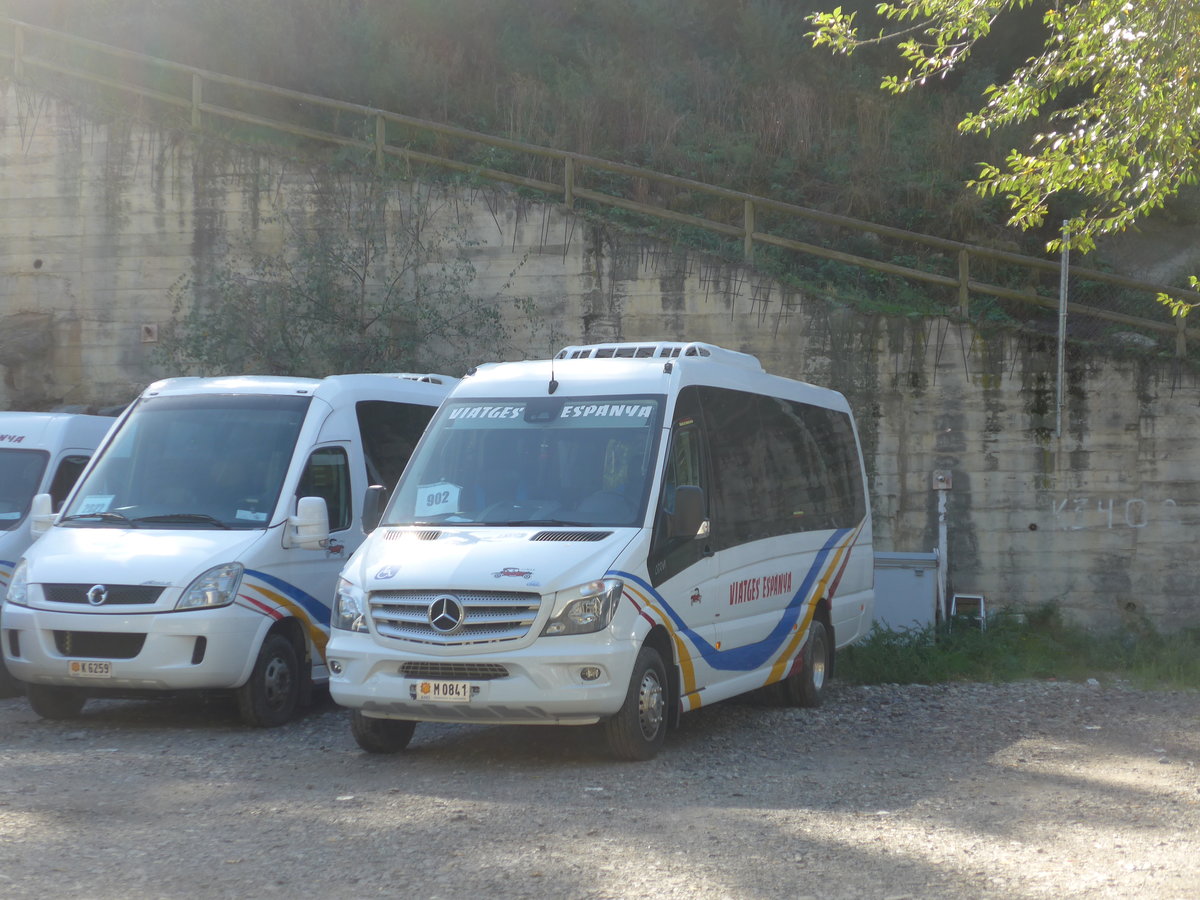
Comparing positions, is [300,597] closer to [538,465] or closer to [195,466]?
[195,466]

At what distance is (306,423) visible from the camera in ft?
34.0

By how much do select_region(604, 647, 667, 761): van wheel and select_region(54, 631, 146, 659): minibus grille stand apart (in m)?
3.40

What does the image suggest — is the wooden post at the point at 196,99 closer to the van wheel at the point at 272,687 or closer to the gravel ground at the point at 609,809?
the gravel ground at the point at 609,809

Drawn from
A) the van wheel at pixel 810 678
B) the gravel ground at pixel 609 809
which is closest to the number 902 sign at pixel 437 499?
the gravel ground at pixel 609 809

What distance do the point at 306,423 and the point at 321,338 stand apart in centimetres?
538

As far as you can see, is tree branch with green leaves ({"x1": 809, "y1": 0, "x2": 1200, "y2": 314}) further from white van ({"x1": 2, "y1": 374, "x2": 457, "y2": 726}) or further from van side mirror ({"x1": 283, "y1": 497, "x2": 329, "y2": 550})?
van side mirror ({"x1": 283, "y1": 497, "x2": 329, "y2": 550})

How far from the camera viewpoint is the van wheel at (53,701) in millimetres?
9664

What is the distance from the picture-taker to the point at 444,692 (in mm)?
7770

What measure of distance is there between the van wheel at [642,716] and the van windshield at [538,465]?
90 centimetres

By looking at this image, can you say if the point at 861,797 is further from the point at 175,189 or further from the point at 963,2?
the point at 175,189

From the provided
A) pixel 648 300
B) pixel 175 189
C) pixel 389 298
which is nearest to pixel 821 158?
pixel 648 300

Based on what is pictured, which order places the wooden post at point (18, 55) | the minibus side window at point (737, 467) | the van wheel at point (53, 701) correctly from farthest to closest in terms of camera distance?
the wooden post at point (18, 55) < the van wheel at point (53, 701) < the minibus side window at point (737, 467)

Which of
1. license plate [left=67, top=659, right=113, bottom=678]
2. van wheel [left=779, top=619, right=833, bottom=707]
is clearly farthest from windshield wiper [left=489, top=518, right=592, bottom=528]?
van wheel [left=779, top=619, right=833, bottom=707]

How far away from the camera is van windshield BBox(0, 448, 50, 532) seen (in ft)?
36.3
